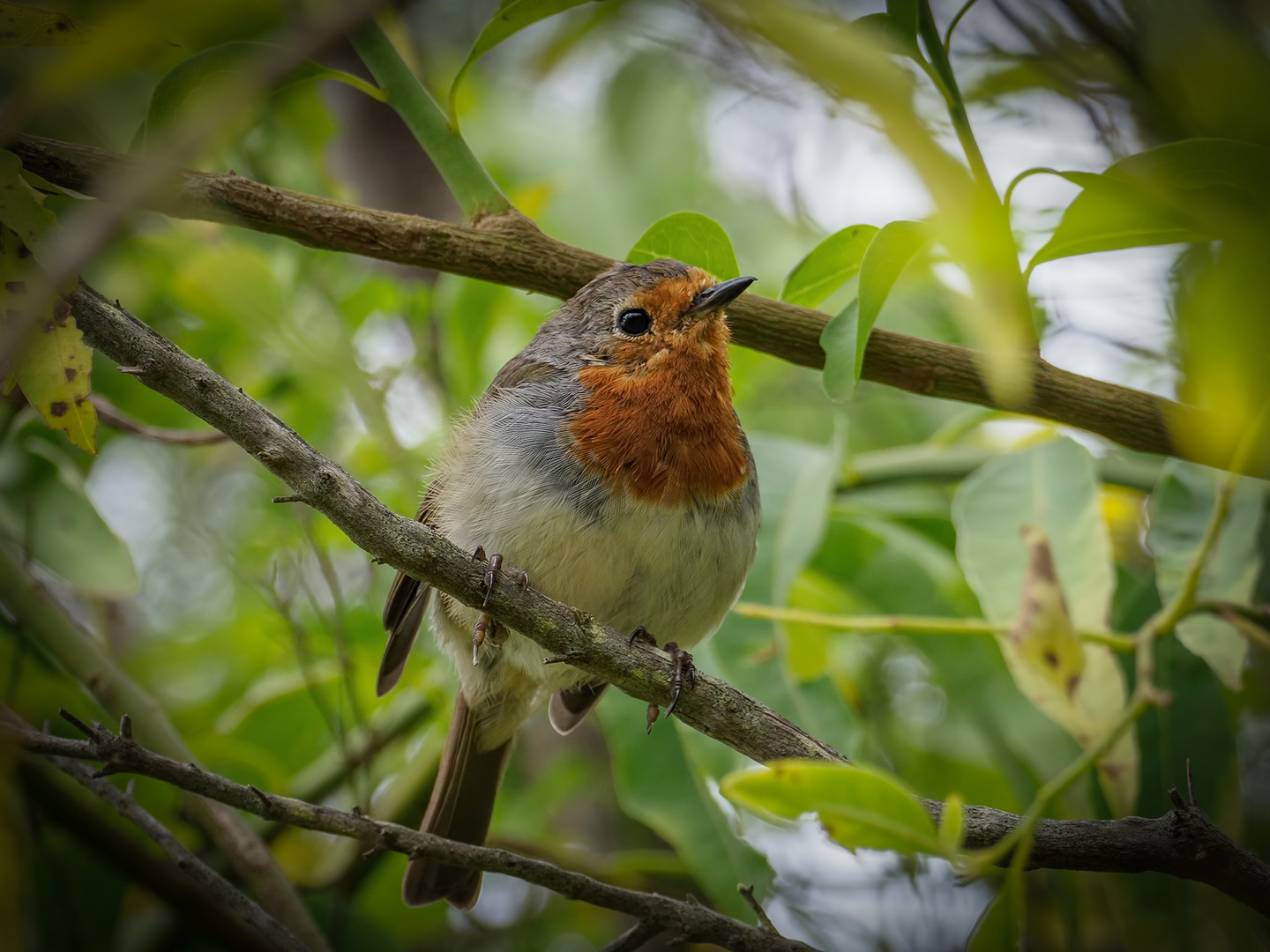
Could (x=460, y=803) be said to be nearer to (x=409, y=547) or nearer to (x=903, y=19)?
(x=409, y=547)

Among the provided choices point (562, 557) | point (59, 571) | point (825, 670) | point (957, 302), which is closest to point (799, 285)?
point (957, 302)

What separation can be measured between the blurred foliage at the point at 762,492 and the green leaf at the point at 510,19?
0.01 meters

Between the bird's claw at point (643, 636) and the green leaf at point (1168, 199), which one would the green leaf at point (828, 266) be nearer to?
the green leaf at point (1168, 199)

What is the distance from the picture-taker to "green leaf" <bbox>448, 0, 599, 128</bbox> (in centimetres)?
202

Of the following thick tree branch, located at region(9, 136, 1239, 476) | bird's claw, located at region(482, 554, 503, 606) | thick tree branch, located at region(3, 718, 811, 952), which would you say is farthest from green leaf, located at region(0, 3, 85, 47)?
thick tree branch, located at region(3, 718, 811, 952)

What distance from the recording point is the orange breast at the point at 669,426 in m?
2.77

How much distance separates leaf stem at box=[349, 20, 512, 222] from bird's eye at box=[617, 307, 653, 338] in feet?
2.87

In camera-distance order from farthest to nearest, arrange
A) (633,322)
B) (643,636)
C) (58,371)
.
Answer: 1. (633,322)
2. (643,636)
3. (58,371)

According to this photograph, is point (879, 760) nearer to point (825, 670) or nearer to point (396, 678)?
point (825, 670)

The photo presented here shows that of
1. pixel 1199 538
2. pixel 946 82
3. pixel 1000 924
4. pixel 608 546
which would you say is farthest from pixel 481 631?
pixel 1199 538

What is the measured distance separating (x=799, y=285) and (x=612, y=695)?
141 cm

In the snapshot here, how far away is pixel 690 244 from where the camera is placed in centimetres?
243

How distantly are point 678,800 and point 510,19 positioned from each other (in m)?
2.04

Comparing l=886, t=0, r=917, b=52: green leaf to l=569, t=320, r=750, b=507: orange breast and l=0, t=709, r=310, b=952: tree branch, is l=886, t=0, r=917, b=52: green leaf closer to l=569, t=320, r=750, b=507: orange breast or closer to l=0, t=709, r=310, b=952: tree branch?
l=569, t=320, r=750, b=507: orange breast
